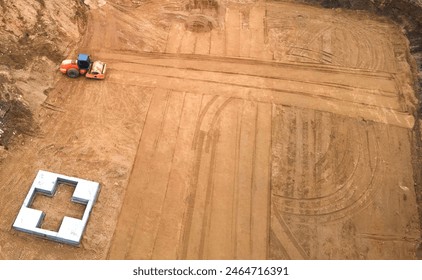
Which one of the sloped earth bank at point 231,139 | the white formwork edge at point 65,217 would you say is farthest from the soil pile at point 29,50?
the white formwork edge at point 65,217

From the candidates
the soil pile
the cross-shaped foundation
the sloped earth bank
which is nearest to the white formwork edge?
the cross-shaped foundation

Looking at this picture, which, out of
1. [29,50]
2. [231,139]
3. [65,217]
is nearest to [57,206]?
[65,217]

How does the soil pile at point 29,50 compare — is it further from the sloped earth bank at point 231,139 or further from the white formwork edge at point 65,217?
the white formwork edge at point 65,217

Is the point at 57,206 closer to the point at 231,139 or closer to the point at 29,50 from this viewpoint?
the point at 231,139

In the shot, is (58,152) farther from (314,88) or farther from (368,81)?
(368,81)

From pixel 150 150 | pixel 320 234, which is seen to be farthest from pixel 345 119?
pixel 150 150

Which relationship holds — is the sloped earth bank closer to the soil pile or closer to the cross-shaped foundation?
the cross-shaped foundation
